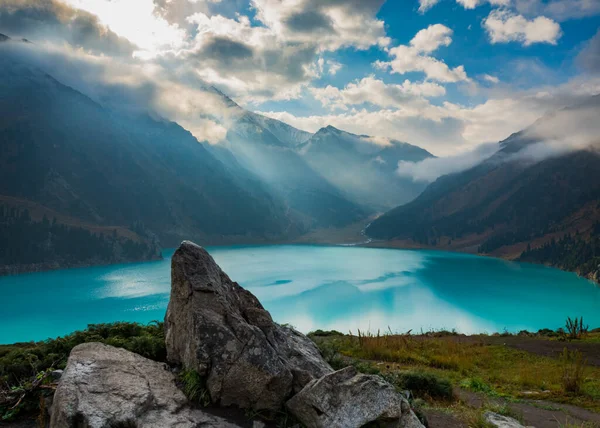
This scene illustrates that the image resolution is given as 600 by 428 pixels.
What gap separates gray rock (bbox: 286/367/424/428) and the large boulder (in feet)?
1.95

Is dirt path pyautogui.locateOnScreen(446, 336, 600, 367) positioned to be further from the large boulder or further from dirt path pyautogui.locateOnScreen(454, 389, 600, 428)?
the large boulder

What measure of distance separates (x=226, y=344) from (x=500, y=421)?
19.2 feet

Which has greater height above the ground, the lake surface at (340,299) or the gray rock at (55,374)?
the gray rock at (55,374)

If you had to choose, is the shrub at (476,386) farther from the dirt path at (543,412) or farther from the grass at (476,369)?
the dirt path at (543,412)

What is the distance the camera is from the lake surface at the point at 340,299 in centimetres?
5406

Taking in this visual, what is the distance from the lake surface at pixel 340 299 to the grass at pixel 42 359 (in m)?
38.0

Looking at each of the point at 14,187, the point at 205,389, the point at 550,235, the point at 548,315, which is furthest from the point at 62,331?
the point at 550,235

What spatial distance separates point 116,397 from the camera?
589 centimetres

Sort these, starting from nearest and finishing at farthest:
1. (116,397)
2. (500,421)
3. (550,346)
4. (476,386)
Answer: (116,397)
(500,421)
(476,386)
(550,346)

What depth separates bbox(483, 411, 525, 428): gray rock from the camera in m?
7.43

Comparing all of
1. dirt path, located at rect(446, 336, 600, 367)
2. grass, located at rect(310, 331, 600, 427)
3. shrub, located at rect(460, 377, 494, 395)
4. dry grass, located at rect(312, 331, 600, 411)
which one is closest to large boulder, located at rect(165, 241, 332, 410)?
grass, located at rect(310, 331, 600, 427)

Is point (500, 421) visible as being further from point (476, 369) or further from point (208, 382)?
point (476, 369)

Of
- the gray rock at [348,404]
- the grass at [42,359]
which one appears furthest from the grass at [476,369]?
the grass at [42,359]

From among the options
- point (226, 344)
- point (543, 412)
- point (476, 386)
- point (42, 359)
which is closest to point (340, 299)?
point (476, 386)
